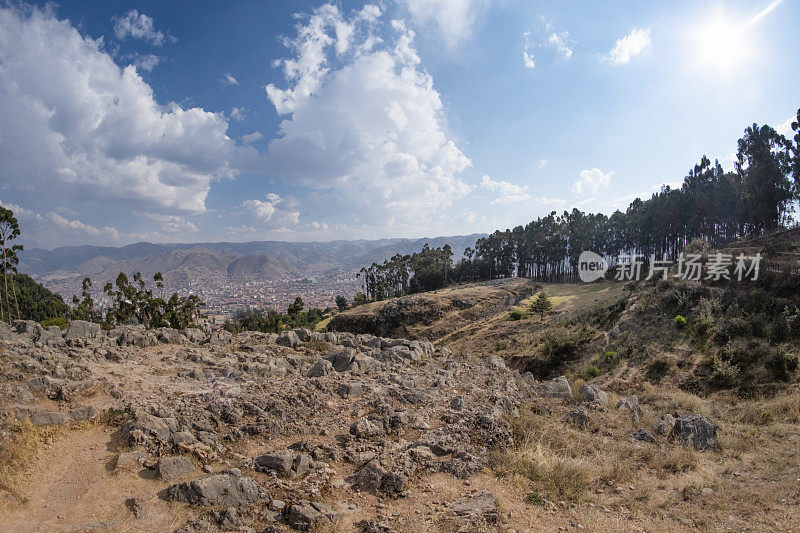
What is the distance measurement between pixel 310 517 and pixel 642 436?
10636 mm

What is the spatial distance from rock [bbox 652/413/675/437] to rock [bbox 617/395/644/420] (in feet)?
3.01

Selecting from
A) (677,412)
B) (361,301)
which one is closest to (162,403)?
(677,412)

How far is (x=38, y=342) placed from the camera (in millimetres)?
13094

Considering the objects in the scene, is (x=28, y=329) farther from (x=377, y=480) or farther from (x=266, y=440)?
(x=377, y=480)

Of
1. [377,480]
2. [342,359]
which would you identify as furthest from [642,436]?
[342,359]

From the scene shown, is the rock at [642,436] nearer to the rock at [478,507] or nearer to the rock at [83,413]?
the rock at [478,507]

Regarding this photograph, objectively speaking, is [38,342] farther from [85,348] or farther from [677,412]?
[677,412]

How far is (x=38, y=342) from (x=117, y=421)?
8.21m

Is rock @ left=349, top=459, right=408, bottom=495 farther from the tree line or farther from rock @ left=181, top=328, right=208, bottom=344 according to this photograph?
the tree line

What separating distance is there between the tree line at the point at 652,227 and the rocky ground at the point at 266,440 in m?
59.0

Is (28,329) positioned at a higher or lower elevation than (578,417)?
higher

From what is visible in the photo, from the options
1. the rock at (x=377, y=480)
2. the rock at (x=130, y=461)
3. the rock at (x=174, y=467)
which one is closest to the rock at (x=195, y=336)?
the rock at (x=130, y=461)

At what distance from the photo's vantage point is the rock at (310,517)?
6.04 meters

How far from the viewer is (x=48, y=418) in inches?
326
